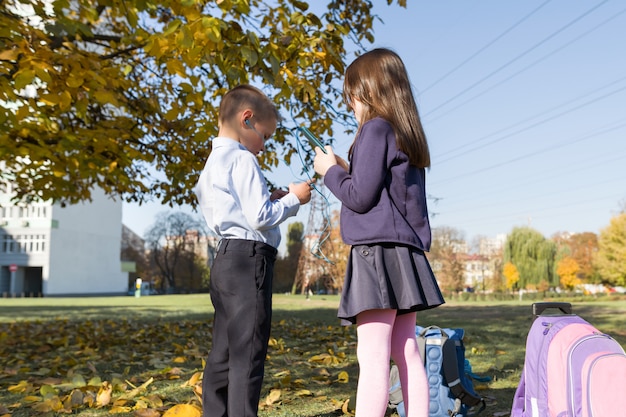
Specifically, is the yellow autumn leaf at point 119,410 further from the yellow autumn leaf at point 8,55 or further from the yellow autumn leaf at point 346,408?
the yellow autumn leaf at point 8,55

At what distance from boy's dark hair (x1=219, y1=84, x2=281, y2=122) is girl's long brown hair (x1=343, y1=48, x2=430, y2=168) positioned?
511 millimetres

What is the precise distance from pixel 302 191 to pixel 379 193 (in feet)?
1.58

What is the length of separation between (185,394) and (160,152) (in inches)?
204

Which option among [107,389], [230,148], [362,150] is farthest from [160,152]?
[362,150]

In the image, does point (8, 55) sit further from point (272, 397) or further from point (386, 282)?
point (386, 282)

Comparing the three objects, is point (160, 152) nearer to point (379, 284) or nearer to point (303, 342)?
point (303, 342)

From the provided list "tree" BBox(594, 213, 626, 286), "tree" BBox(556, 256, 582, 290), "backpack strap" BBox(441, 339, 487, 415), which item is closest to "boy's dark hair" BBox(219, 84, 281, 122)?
"backpack strap" BBox(441, 339, 487, 415)

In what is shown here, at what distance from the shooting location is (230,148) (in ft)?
8.13

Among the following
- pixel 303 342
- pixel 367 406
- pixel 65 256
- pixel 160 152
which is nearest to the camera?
pixel 367 406

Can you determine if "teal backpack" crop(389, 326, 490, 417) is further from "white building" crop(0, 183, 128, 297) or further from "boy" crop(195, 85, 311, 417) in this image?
"white building" crop(0, 183, 128, 297)

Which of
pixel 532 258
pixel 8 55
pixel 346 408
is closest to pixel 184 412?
pixel 346 408

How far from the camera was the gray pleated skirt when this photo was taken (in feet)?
6.64

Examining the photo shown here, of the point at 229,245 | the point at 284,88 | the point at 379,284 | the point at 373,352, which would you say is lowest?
the point at 373,352

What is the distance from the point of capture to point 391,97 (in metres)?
2.24
